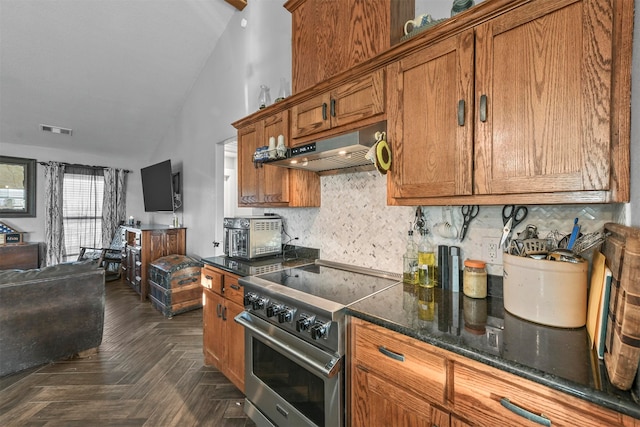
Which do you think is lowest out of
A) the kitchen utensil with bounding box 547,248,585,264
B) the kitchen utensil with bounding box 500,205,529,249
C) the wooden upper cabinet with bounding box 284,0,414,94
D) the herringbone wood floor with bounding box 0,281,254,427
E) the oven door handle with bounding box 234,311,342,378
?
the herringbone wood floor with bounding box 0,281,254,427

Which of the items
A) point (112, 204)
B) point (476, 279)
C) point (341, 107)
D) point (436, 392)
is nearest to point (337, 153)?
point (341, 107)

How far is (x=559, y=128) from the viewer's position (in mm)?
950

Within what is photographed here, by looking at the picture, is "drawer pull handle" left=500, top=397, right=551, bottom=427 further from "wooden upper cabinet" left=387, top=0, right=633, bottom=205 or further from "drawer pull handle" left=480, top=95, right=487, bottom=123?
"drawer pull handle" left=480, top=95, right=487, bottom=123

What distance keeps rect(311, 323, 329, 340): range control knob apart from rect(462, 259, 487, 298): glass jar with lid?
0.76 meters

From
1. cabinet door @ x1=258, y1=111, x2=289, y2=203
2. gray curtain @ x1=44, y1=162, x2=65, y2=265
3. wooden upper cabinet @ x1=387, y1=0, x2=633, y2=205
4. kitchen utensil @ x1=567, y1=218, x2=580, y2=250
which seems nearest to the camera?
wooden upper cabinet @ x1=387, y1=0, x2=633, y2=205

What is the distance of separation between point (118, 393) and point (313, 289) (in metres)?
1.87

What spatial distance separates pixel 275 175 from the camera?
223 centimetres

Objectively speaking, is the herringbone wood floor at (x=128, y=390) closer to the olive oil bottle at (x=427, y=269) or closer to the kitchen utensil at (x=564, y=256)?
the olive oil bottle at (x=427, y=269)

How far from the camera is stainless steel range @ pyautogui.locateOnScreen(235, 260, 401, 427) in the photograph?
126 centimetres

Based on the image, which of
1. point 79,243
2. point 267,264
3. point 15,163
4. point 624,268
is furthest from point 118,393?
point 15,163

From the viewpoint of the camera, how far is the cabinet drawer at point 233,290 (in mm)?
1881

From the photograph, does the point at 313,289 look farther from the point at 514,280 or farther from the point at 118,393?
the point at 118,393

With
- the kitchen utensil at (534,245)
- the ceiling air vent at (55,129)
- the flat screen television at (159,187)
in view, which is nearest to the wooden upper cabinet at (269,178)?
the kitchen utensil at (534,245)

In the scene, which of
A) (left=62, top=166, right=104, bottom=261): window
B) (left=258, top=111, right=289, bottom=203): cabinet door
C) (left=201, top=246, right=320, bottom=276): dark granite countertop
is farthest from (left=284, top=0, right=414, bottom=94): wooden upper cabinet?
(left=62, top=166, right=104, bottom=261): window
